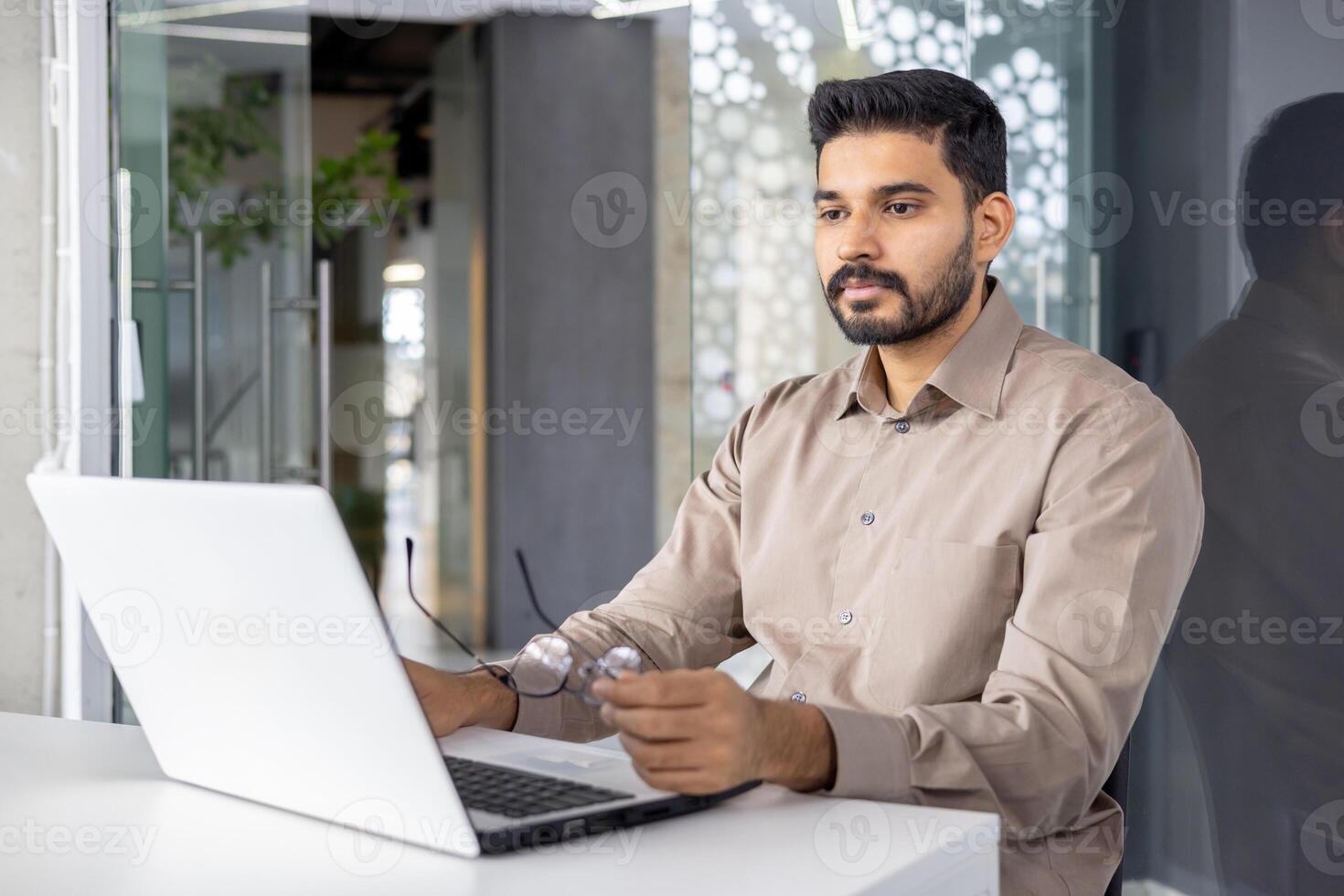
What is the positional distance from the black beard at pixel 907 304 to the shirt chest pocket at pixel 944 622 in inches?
11.1

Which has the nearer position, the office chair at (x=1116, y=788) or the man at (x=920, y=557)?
the man at (x=920, y=557)

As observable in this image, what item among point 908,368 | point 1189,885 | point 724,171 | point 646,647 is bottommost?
point 1189,885

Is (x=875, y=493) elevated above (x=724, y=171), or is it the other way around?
(x=724, y=171)

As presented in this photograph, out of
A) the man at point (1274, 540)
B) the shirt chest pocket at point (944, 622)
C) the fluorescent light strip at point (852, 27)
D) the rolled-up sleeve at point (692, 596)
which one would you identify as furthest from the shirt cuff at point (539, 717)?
the fluorescent light strip at point (852, 27)

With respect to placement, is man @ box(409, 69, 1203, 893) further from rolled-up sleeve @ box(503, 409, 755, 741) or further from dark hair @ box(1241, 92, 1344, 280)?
dark hair @ box(1241, 92, 1344, 280)

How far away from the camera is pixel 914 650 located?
1.35 metres

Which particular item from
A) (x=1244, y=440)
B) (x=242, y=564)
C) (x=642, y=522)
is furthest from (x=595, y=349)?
(x=242, y=564)

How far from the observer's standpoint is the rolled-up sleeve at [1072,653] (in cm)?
107

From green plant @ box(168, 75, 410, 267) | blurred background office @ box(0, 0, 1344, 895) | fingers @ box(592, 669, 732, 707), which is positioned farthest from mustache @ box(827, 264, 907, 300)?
green plant @ box(168, 75, 410, 267)

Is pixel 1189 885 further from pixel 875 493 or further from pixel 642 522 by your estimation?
pixel 642 522

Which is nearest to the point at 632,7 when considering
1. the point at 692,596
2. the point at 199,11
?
the point at 199,11

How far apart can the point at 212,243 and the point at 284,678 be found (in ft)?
8.41

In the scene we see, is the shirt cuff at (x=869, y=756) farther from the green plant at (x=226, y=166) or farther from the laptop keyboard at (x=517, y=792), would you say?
the green plant at (x=226, y=166)

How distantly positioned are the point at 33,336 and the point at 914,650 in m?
2.30
